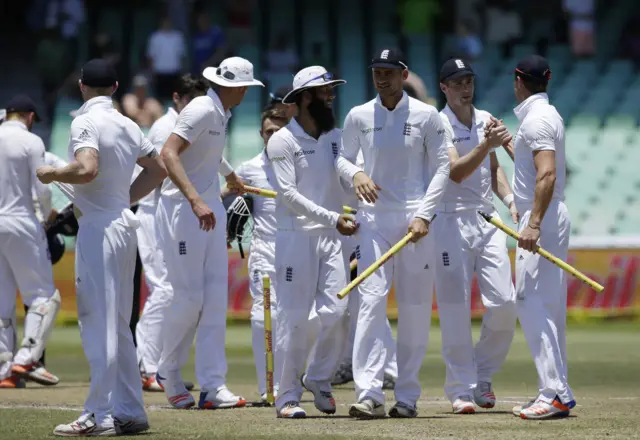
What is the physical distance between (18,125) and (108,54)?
12.9 meters

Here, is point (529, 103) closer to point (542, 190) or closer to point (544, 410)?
point (542, 190)

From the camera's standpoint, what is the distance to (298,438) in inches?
340

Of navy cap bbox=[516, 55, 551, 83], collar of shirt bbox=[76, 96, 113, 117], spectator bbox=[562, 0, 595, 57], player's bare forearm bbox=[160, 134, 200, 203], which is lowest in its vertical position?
player's bare forearm bbox=[160, 134, 200, 203]

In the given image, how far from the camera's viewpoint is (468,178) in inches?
427

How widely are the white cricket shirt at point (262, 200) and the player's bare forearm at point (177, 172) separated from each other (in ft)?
4.78

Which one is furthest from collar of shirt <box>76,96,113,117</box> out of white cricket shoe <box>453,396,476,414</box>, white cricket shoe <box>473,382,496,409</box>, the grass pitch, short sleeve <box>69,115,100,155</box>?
white cricket shoe <box>473,382,496,409</box>

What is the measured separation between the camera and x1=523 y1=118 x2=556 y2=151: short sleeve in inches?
388

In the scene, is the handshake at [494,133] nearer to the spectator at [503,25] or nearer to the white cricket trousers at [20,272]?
the white cricket trousers at [20,272]

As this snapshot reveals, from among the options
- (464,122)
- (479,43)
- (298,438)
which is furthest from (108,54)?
(298,438)

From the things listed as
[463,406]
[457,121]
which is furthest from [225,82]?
[463,406]

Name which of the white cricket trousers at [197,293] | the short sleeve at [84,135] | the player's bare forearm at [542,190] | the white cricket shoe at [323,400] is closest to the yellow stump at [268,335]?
the white cricket trousers at [197,293]

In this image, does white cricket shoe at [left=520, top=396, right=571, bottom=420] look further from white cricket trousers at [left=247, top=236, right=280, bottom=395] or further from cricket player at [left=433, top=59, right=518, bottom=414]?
white cricket trousers at [left=247, top=236, right=280, bottom=395]

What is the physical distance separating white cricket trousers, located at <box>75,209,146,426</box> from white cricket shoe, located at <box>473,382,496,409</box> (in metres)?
2.99

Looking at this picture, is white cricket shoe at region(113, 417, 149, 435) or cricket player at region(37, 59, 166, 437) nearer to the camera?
cricket player at region(37, 59, 166, 437)
